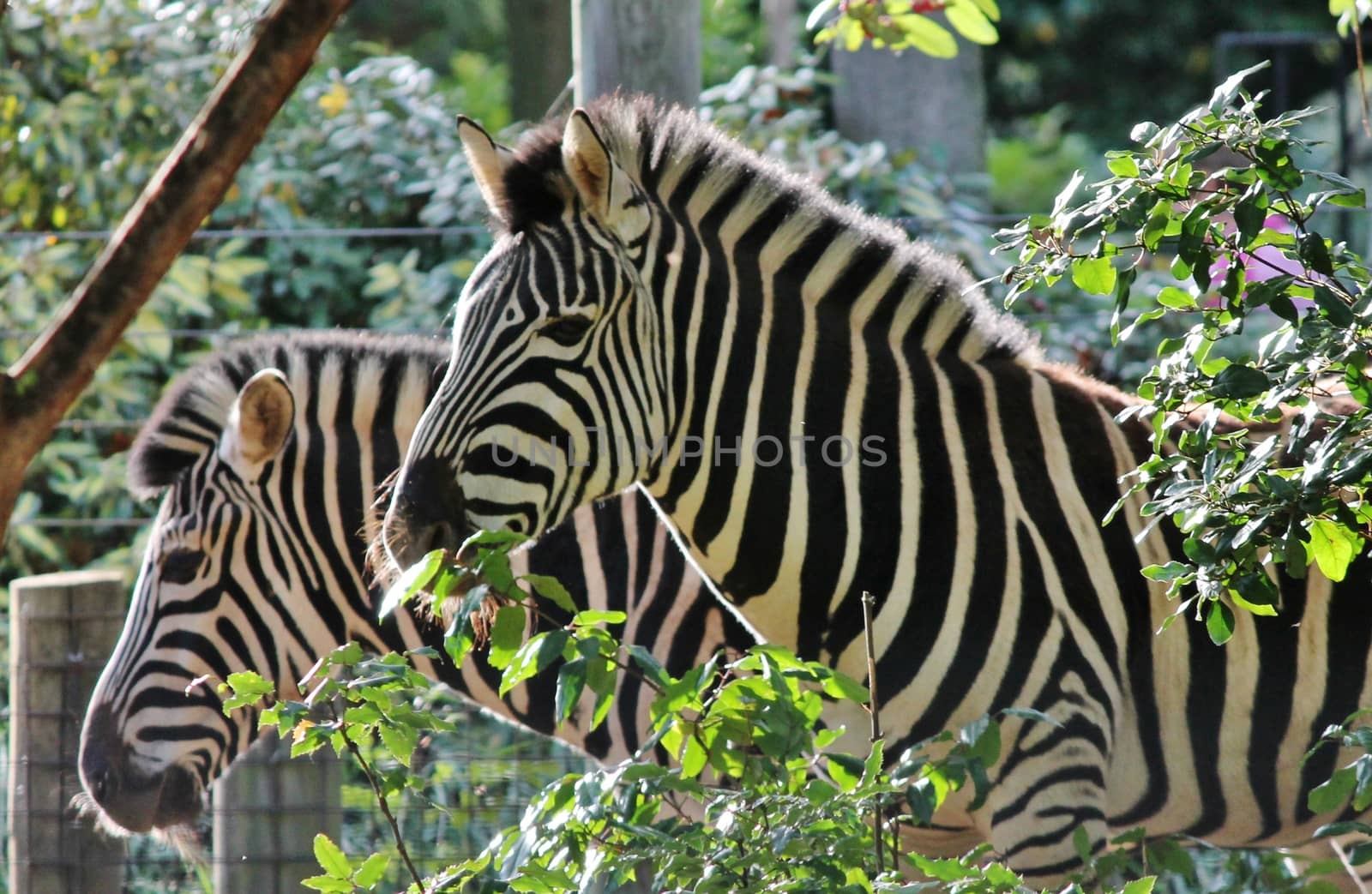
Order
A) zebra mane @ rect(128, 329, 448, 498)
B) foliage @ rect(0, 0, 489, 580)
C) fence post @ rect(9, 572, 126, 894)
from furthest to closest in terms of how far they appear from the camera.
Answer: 1. foliage @ rect(0, 0, 489, 580)
2. fence post @ rect(9, 572, 126, 894)
3. zebra mane @ rect(128, 329, 448, 498)

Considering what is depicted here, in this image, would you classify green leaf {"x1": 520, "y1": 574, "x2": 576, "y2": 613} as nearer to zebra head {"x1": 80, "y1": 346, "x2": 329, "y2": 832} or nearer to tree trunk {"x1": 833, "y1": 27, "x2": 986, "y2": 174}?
zebra head {"x1": 80, "y1": 346, "x2": 329, "y2": 832}

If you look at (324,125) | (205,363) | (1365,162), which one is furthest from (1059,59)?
(205,363)

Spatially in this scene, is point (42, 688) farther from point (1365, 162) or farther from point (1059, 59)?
point (1059, 59)

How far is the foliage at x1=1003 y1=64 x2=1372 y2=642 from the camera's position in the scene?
1.55 meters

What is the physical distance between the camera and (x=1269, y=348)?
171 centimetres

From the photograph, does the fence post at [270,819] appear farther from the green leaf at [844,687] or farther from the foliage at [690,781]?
the green leaf at [844,687]

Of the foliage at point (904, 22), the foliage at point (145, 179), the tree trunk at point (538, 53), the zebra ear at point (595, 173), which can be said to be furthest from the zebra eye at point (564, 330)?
the tree trunk at point (538, 53)

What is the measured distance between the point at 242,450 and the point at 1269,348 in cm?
241

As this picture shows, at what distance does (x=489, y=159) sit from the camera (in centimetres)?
280

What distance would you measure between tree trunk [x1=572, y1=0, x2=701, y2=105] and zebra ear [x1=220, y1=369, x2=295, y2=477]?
1.04 metres

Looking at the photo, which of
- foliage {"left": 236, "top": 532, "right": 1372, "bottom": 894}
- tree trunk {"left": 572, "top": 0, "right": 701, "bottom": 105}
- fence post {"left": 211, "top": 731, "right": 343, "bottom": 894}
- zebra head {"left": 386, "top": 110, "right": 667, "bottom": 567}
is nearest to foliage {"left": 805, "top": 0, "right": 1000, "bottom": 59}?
tree trunk {"left": 572, "top": 0, "right": 701, "bottom": 105}

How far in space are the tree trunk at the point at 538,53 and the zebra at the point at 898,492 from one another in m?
6.33

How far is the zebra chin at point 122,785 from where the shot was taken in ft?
10.9

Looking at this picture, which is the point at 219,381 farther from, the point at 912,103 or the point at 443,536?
the point at 912,103
